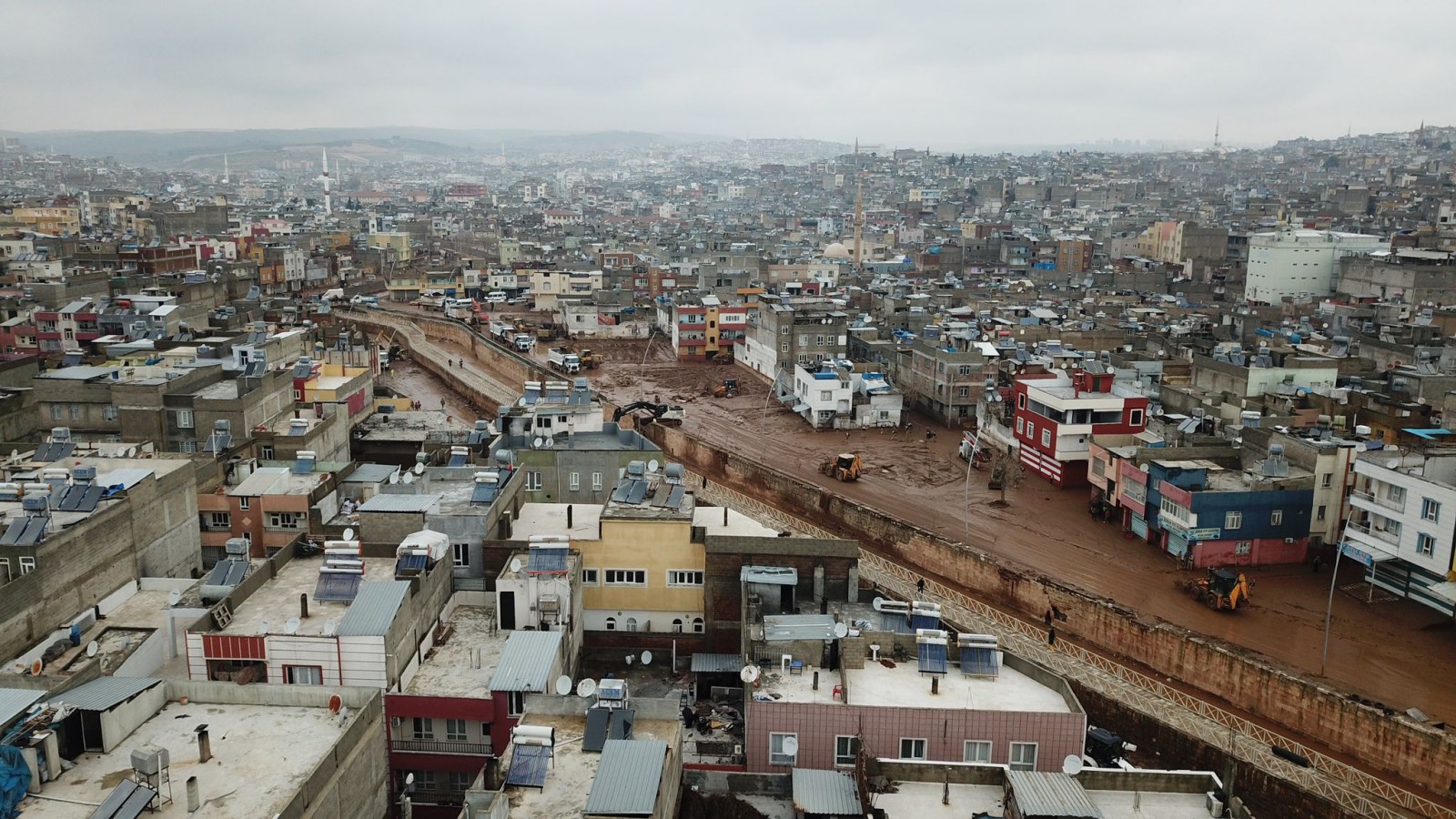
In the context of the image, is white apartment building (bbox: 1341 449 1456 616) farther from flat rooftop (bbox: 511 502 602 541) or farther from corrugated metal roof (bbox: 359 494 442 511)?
corrugated metal roof (bbox: 359 494 442 511)

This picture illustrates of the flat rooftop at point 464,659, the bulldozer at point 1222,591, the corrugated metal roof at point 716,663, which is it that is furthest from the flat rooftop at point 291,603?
the bulldozer at point 1222,591

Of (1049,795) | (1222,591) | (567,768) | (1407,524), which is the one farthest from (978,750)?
(1407,524)

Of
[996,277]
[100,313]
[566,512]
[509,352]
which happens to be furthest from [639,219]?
[566,512]

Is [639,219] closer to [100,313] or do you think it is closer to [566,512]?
[100,313]

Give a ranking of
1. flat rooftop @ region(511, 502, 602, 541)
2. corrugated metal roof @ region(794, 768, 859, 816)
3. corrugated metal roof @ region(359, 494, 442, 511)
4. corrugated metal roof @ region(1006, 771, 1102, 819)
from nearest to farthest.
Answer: corrugated metal roof @ region(1006, 771, 1102, 819) → corrugated metal roof @ region(794, 768, 859, 816) → corrugated metal roof @ region(359, 494, 442, 511) → flat rooftop @ region(511, 502, 602, 541)

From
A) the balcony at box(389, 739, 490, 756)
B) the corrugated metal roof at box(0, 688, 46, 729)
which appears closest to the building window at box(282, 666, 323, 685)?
the balcony at box(389, 739, 490, 756)

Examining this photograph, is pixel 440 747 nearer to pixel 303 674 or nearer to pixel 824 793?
pixel 303 674
